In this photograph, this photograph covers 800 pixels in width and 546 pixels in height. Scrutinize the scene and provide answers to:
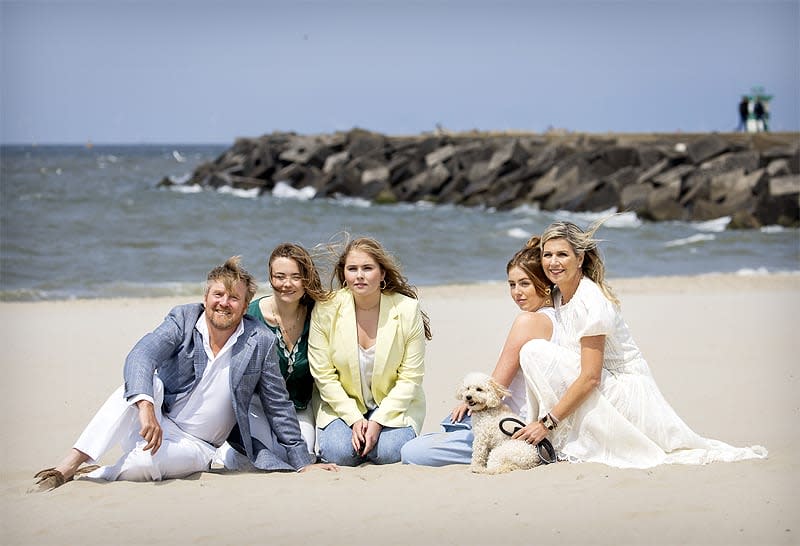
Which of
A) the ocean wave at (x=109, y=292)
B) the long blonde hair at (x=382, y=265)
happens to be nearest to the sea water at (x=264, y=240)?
the ocean wave at (x=109, y=292)

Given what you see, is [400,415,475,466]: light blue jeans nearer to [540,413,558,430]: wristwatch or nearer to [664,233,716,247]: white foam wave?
[540,413,558,430]: wristwatch

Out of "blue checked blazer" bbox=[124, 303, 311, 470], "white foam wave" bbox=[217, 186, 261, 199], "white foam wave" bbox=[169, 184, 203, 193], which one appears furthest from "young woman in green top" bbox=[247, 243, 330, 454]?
"white foam wave" bbox=[169, 184, 203, 193]

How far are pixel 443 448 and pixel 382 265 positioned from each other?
3.32 feet

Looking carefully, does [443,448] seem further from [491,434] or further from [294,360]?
[294,360]

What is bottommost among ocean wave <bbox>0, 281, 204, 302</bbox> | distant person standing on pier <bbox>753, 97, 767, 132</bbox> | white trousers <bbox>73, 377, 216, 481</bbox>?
ocean wave <bbox>0, 281, 204, 302</bbox>

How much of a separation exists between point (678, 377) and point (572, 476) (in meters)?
3.67

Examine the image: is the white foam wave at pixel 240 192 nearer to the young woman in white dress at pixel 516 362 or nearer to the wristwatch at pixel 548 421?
the young woman in white dress at pixel 516 362

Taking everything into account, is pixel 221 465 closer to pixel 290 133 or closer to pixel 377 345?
pixel 377 345

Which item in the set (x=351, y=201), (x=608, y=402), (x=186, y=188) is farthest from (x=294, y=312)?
(x=186, y=188)

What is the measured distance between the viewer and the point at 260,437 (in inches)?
207

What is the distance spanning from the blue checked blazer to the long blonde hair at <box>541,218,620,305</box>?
1.50m

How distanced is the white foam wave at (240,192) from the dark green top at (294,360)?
32783 millimetres

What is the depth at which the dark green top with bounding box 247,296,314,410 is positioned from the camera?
17.8 feet

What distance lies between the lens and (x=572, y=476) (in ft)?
15.5
